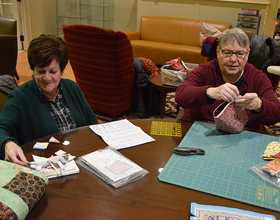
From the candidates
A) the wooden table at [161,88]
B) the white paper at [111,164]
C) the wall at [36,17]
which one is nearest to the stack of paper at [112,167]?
the white paper at [111,164]

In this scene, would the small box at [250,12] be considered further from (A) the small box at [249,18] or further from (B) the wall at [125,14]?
(B) the wall at [125,14]

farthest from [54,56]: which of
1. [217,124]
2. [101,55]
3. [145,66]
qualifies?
[145,66]

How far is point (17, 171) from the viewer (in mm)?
921

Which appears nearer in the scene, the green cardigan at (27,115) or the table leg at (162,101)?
the green cardigan at (27,115)

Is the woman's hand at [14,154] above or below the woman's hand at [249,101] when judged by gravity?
below

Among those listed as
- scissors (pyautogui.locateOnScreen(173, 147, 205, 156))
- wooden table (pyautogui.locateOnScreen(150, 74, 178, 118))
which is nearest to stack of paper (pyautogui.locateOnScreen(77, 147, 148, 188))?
scissors (pyautogui.locateOnScreen(173, 147, 205, 156))

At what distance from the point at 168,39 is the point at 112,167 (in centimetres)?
507

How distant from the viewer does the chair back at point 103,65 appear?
2.71 m

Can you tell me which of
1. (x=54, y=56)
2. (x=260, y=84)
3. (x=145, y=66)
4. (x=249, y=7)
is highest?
(x=249, y=7)

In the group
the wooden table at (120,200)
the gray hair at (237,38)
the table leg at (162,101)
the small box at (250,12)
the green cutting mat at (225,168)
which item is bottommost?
the table leg at (162,101)

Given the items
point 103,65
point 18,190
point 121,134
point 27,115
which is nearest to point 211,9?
point 103,65

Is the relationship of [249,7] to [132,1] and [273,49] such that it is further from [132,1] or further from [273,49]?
[273,49]

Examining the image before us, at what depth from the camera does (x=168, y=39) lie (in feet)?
19.1

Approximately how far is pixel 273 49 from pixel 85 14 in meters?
4.91
